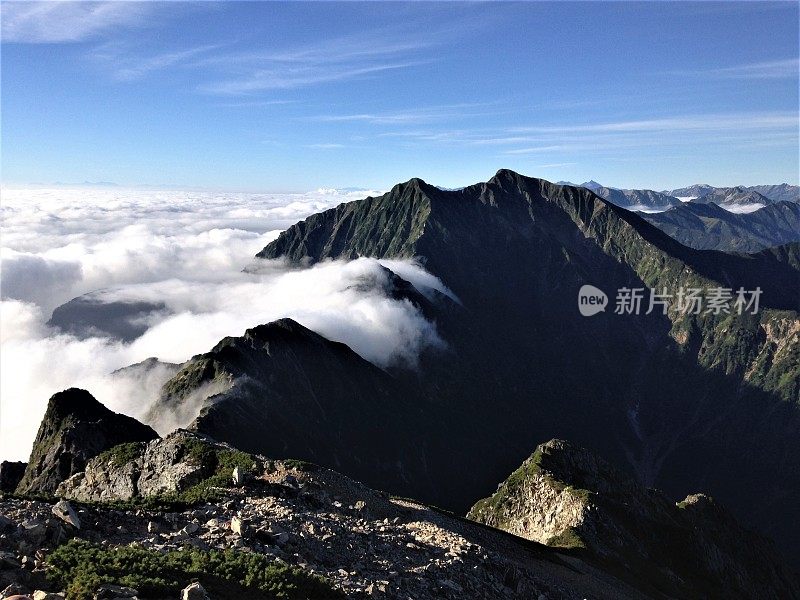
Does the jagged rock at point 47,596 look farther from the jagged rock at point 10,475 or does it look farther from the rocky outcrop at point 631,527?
the jagged rock at point 10,475

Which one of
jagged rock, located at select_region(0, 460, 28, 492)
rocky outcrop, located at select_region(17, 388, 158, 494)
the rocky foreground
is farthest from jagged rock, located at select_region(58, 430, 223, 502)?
jagged rock, located at select_region(0, 460, 28, 492)

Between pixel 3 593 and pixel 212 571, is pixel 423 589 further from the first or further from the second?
pixel 3 593

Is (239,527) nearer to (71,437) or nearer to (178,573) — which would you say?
(178,573)

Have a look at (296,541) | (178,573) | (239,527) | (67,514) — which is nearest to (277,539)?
(296,541)

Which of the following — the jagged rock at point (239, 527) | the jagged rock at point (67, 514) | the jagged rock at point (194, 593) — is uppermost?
the jagged rock at point (194, 593)

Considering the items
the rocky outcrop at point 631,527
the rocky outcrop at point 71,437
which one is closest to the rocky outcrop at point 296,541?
the rocky outcrop at point 631,527

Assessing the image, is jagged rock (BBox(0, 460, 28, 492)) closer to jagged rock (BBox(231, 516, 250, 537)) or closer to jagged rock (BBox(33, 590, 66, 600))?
jagged rock (BBox(231, 516, 250, 537))
